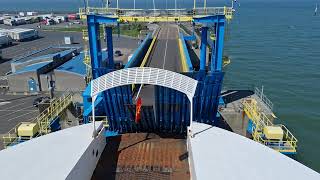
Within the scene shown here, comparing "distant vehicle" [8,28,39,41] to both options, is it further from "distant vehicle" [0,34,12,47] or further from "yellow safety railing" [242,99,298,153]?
"yellow safety railing" [242,99,298,153]

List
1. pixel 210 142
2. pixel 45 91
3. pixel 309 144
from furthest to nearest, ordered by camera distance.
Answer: pixel 45 91 < pixel 309 144 < pixel 210 142

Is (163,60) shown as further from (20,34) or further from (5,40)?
(20,34)

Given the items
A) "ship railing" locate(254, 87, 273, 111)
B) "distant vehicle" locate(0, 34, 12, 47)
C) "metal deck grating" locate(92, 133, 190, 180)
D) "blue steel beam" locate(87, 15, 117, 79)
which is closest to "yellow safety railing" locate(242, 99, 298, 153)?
"ship railing" locate(254, 87, 273, 111)

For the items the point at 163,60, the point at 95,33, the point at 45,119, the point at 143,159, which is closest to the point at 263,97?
the point at 163,60

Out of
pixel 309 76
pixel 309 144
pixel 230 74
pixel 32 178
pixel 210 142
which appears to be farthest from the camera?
pixel 230 74

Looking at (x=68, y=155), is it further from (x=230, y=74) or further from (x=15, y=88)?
(x=230, y=74)

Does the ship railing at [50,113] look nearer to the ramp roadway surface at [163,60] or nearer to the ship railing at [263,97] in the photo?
the ramp roadway surface at [163,60]

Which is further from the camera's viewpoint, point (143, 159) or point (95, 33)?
point (95, 33)

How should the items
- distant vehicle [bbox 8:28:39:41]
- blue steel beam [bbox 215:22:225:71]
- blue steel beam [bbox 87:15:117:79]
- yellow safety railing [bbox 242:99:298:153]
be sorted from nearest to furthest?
1. yellow safety railing [bbox 242:99:298:153]
2. blue steel beam [bbox 215:22:225:71]
3. blue steel beam [bbox 87:15:117:79]
4. distant vehicle [bbox 8:28:39:41]

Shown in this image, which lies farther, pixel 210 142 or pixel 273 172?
pixel 210 142

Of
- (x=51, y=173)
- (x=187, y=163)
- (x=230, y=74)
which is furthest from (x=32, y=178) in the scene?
(x=230, y=74)

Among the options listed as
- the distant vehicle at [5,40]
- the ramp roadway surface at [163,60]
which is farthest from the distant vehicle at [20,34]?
the ramp roadway surface at [163,60]
